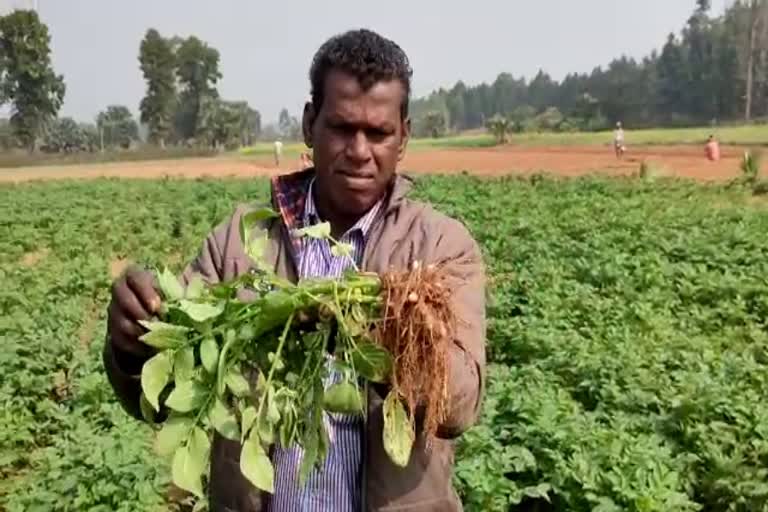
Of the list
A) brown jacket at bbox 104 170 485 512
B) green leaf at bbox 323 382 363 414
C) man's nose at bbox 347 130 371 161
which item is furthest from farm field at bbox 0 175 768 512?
green leaf at bbox 323 382 363 414

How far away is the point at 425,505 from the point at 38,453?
181 inches

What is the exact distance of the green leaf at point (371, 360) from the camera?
1686 mm

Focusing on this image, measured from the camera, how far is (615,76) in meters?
103

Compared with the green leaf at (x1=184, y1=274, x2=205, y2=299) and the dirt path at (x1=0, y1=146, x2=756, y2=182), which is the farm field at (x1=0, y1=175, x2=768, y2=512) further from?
the dirt path at (x1=0, y1=146, x2=756, y2=182)

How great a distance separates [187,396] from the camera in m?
1.72

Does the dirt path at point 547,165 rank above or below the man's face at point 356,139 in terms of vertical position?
below

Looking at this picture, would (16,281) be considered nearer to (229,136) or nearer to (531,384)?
(531,384)

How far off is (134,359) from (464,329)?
0.66 m

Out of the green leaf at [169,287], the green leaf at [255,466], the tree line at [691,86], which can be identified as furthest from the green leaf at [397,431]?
the tree line at [691,86]

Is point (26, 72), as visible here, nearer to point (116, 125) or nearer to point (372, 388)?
point (116, 125)

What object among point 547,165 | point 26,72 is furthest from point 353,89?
point 26,72

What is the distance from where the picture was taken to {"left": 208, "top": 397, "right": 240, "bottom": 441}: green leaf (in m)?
1.72

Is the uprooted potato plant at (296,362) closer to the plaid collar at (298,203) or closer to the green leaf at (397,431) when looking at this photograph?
the green leaf at (397,431)

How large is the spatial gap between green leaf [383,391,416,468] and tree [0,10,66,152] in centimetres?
7295
